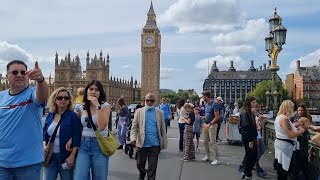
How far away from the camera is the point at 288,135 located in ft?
23.1

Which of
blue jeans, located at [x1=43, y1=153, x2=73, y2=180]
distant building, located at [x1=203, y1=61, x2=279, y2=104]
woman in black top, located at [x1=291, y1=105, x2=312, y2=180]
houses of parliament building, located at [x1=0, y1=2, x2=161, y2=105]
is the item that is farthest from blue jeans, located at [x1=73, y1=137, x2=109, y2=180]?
distant building, located at [x1=203, y1=61, x2=279, y2=104]

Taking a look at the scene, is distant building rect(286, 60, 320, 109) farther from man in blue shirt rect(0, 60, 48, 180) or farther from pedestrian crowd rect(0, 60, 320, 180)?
man in blue shirt rect(0, 60, 48, 180)

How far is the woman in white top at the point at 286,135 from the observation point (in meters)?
7.01

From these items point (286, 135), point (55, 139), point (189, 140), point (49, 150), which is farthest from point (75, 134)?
point (189, 140)

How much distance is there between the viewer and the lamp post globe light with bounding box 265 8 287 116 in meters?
14.9

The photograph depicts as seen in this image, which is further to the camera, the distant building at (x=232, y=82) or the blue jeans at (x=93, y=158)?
the distant building at (x=232, y=82)

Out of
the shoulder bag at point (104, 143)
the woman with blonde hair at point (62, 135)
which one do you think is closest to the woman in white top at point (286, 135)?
the shoulder bag at point (104, 143)

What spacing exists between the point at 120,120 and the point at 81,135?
7939mm

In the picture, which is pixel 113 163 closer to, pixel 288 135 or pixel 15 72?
pixel 288 135

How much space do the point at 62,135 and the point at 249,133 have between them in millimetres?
4316

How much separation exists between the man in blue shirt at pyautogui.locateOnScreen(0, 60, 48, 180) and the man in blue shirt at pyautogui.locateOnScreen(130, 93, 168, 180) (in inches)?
128

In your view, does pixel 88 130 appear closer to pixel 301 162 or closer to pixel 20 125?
pixel 20 125

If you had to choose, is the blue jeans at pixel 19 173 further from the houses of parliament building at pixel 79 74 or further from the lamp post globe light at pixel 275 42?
the houses of parliament building at pixel 79 74

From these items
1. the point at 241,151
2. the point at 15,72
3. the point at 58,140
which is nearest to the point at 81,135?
the point at 58,140
